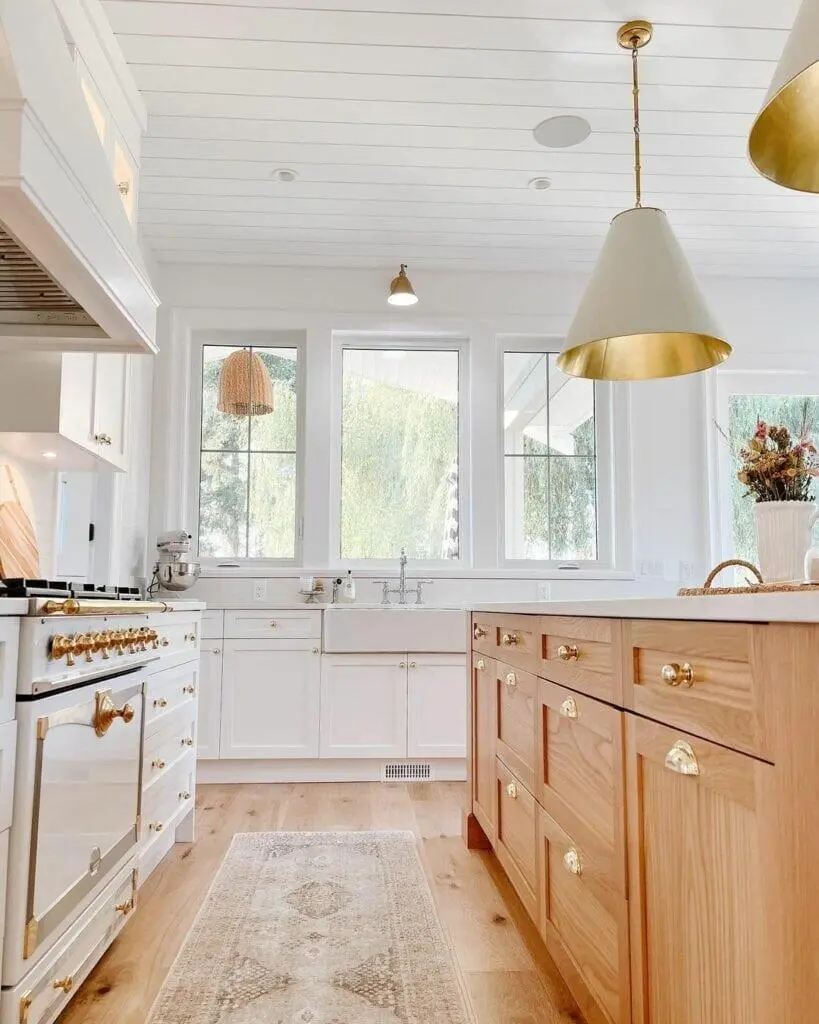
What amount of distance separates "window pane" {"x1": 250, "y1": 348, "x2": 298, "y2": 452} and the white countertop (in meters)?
3.03

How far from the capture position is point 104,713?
166 centimetres

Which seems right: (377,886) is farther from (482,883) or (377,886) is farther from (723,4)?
(723,4)

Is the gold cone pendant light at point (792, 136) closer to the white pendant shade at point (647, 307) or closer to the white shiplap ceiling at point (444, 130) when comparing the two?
the white pendant shade at point (647, 307)

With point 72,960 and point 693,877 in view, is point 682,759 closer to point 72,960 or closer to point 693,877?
point 693,877

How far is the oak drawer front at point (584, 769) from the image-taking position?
1.22 metres

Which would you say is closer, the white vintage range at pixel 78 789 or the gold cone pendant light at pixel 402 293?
the white vintage range at pixel 78 789

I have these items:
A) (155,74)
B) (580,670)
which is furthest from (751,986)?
(155,74)

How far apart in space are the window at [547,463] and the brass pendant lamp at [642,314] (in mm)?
2202

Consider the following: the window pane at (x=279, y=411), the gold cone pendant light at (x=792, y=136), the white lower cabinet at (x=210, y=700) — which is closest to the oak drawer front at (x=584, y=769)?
the gold cone pendant light at (x=792, y=136)

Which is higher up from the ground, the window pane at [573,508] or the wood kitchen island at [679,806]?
the window pane at [573,508]

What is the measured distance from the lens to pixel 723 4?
2371 millimetres

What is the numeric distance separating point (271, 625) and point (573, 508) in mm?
1808

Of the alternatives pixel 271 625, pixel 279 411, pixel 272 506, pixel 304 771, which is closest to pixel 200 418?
pixel 279 411

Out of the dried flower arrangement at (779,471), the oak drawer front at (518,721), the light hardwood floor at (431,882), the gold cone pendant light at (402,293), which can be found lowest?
the light hardwood floor at (431,882)
